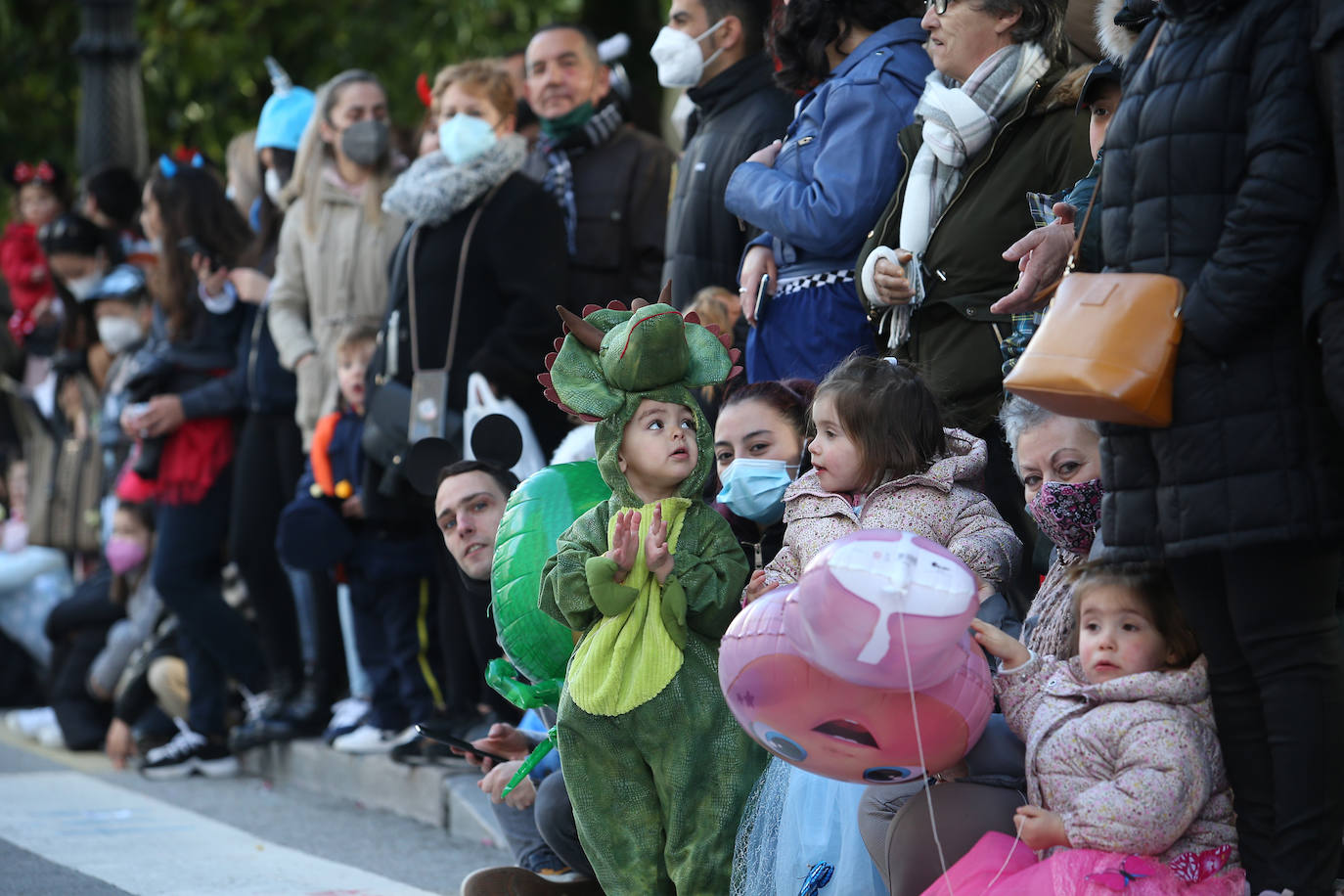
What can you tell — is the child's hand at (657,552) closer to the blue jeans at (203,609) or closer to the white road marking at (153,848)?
the white road marking at (153,848)

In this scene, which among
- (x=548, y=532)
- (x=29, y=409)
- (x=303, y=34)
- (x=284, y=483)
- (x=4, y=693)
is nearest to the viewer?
(x=548, y=532)

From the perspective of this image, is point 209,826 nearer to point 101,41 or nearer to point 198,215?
point 198,215

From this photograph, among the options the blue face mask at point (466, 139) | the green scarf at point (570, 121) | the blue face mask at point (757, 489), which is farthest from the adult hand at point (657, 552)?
the green scarf at point (570, 121)

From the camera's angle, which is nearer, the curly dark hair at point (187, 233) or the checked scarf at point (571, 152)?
the checked scarf at point (571, 152)

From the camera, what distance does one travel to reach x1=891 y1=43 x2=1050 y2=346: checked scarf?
4562 mm

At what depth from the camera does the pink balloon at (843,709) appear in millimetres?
3420

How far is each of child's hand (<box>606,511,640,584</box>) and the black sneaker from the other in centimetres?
438

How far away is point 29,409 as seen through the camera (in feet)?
34.6

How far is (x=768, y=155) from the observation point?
209 inches

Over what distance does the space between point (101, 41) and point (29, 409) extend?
211 centimetres

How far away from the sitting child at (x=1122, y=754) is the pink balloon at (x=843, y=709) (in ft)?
0.52

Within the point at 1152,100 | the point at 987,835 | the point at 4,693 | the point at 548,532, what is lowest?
the point at 4,693

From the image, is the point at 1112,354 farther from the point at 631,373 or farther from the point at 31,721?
the point at 31,721

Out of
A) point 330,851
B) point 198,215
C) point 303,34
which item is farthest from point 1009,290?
point 303,34
